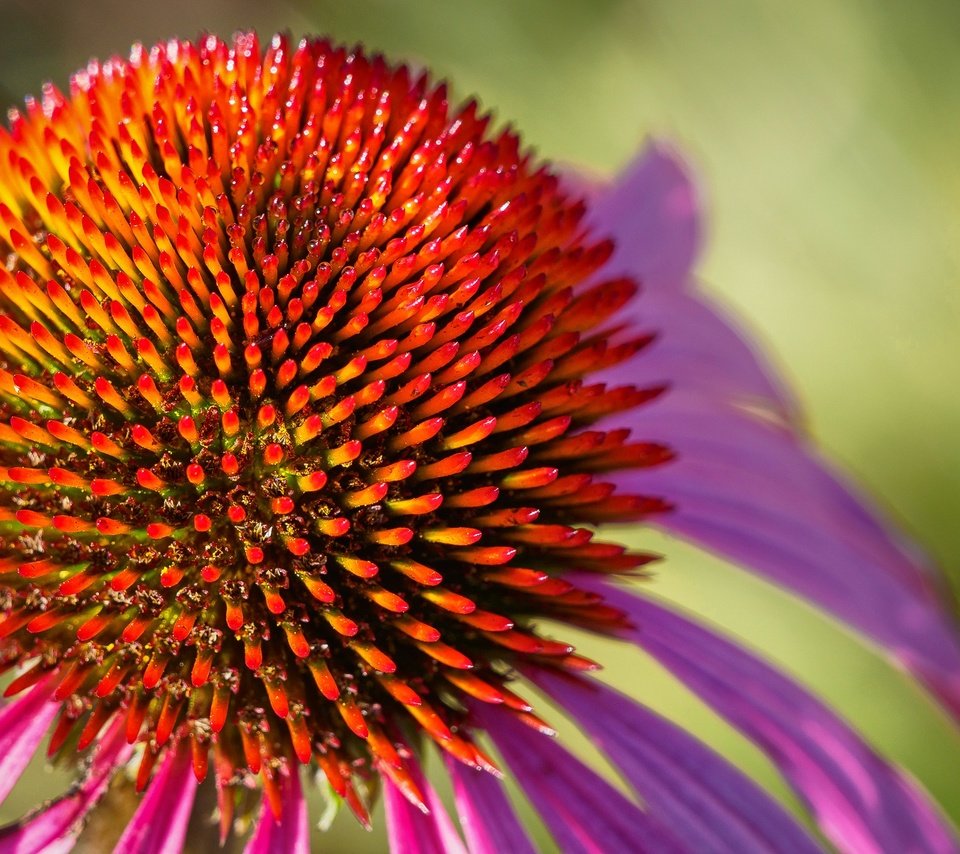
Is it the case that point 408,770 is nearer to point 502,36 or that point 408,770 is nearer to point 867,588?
point 867,588

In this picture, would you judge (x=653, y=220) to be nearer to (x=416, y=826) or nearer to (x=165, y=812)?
(x=416, y=826)

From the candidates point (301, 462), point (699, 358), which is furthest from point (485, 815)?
point (699, 358)

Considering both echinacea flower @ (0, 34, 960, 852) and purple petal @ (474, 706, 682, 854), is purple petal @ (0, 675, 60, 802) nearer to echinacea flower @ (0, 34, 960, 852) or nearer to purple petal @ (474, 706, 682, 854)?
echinacea flower @ (0, 34, 960, 852)

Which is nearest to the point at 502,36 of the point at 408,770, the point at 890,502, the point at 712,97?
the point at 712,97

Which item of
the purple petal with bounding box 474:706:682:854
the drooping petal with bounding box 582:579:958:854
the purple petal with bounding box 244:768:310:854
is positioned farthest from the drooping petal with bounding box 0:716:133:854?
the drooping petal with bounding box 582:579:958:854

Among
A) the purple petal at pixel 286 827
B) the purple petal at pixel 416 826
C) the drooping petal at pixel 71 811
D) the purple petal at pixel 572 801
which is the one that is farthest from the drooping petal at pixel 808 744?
the drooping petal at pixel 71 811

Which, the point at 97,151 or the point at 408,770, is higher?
the point at 97,151
